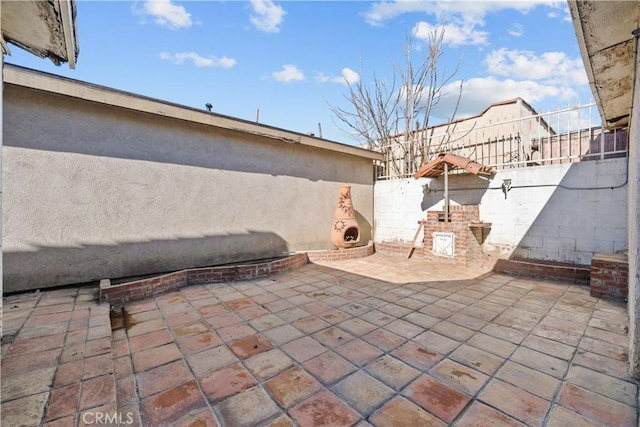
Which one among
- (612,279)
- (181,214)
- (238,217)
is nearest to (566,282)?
(612,279)

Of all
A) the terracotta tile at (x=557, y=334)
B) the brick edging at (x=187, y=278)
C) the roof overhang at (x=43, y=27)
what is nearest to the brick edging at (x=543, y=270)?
the terracotta tile at (x=557, y=334)

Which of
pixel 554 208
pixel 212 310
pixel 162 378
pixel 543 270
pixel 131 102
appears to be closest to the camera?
pixel 162 378

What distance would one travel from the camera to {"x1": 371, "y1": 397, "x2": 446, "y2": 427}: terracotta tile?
1.64 metres

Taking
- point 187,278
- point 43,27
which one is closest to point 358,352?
point 187,278

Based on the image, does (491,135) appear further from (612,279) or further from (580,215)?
(612,279)

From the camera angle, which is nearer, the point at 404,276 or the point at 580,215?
the point at 580,215

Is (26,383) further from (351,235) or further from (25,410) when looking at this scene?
(351,235)

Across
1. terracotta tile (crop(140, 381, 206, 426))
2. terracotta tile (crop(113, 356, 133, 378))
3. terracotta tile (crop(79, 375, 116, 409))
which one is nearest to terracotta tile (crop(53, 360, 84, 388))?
terracotta tile (crop(79, 375, 116, 409))

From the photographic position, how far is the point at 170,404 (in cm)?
181

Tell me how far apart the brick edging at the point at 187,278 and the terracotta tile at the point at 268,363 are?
2.63m

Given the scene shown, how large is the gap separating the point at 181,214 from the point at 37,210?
77.2 inches

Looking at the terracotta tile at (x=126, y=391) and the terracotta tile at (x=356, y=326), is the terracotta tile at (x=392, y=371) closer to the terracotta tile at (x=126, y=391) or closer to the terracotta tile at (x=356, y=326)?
the terracotta tile at (x=356, y=326)

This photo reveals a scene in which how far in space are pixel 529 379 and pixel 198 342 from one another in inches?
119

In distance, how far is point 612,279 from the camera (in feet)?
12.5
